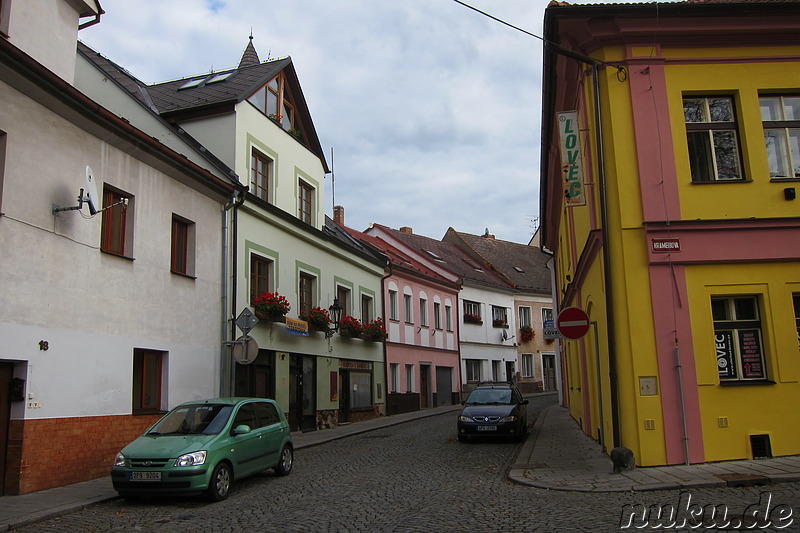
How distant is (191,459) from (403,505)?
10.1 ft

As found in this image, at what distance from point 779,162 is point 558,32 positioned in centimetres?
458

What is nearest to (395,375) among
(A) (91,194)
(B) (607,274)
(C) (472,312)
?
(C) (472,312)

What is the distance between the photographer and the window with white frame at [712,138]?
39.4 feet

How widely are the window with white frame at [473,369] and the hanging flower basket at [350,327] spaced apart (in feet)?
46.7

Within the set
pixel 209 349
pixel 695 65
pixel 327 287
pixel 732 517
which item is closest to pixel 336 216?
pixel 327 287

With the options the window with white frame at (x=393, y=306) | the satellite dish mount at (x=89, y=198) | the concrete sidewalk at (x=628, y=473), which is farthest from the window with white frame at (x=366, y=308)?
the satellite dish mount at (x=89, y=198)

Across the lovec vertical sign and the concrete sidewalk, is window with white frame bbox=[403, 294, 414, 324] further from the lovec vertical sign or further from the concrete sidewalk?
the lovec vertical sign

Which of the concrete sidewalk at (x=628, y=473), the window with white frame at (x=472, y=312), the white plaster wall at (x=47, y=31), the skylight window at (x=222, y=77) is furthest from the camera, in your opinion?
the window with white frame at (x=472, y=312)

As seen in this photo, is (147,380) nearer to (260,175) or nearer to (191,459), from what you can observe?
(191,459)

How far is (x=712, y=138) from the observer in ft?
39.9

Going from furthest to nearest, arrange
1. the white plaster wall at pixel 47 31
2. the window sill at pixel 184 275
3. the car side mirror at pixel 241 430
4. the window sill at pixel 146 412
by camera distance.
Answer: the window sill at pixel 184 275, the window sill at pixel 146 412, the white plaster wall at pixel 47 31, the car side mirror at pixel 241 430

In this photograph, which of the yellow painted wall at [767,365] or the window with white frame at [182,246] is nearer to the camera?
the yellow painted wall at [767,365]

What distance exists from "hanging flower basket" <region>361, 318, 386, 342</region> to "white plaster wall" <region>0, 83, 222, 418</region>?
1040 centimetres

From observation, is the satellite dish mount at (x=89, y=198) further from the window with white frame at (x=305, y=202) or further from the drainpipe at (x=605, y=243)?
the window with white frame at (x=305, y=202)
